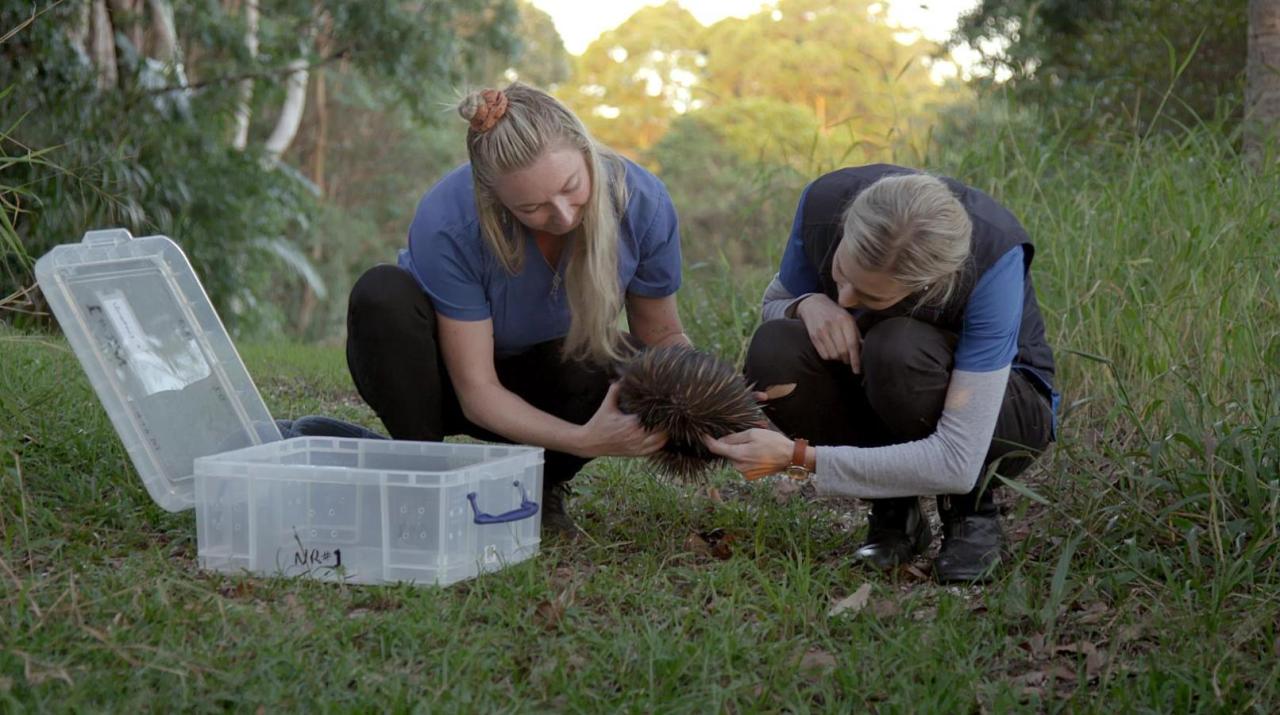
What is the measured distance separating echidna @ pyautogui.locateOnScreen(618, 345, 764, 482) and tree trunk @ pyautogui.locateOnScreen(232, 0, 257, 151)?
949 cm

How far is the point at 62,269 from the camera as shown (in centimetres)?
280

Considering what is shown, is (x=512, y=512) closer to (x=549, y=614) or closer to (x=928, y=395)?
(x=549, y=614)

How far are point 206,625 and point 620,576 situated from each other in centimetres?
91

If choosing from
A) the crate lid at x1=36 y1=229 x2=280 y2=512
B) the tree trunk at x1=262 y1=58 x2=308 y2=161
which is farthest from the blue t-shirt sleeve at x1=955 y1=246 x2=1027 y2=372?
the tree trunk at x1=262 y1=58 x2=308 y2=161

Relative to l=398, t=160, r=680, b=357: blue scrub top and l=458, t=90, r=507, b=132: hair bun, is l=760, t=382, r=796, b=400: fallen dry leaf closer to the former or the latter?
l=398, t=160, r=680, b=357: blue scrub top

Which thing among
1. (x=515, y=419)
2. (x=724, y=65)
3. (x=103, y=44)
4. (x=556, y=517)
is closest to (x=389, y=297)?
(x=515, y=419)

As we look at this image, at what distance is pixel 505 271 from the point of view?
2.93m

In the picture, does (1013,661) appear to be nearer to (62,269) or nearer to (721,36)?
(62,269)

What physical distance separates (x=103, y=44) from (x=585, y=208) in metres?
7.90

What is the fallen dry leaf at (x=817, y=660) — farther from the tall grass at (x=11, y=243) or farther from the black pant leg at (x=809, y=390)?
the tall grass at (x=11, y=243)

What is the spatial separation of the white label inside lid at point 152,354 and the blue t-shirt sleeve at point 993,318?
189cm

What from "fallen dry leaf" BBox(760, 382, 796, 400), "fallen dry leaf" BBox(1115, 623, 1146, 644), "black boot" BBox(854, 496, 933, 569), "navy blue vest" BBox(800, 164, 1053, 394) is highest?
"navy blue vest" BBox(800, 164, 1053, 394)

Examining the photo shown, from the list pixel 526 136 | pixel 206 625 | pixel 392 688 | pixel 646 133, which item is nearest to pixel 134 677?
pixel 206 625

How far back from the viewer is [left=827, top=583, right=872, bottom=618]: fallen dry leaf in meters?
2.49
